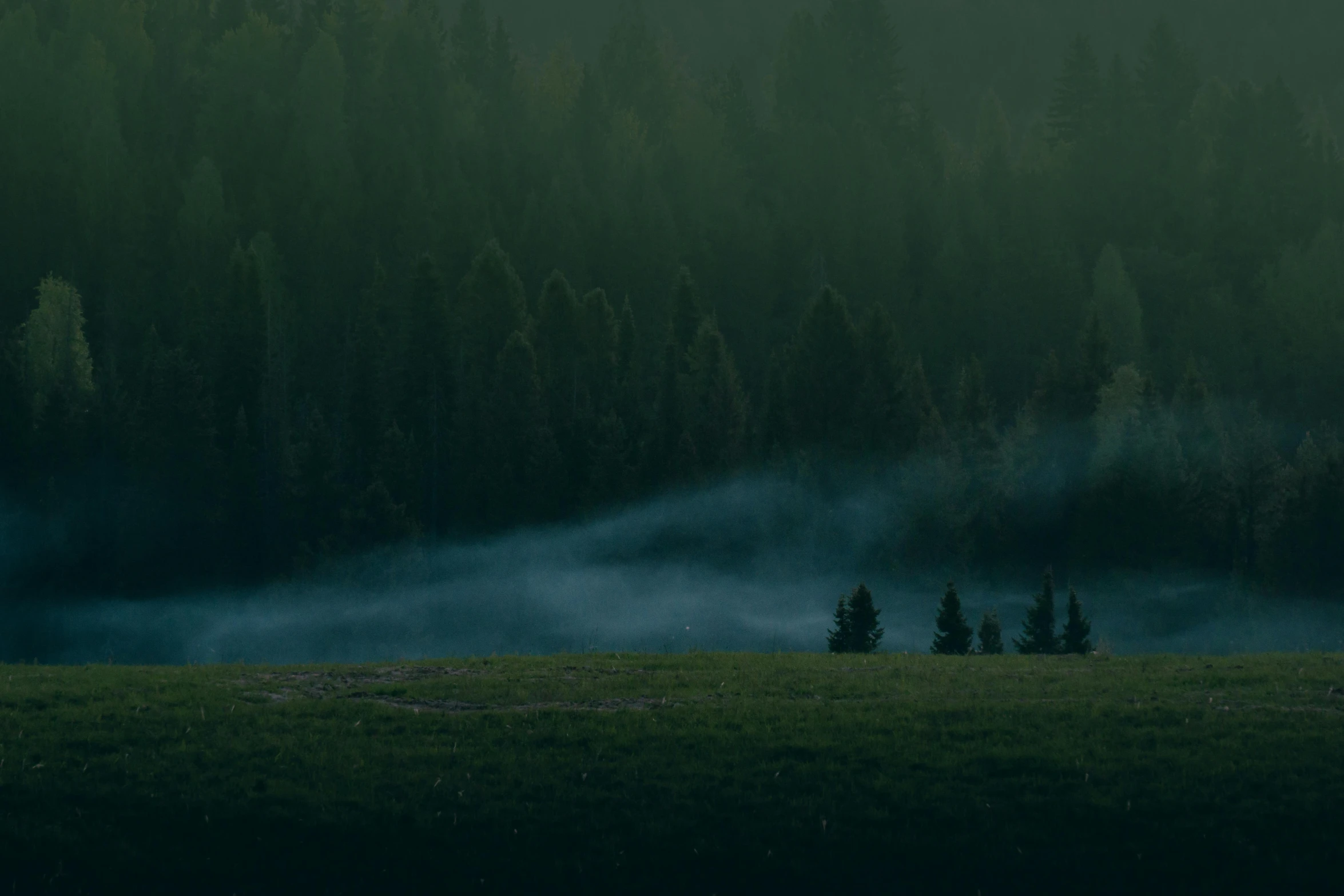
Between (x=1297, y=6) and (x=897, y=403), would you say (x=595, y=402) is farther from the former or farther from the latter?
(x=1297, y=6)

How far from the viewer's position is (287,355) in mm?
85312

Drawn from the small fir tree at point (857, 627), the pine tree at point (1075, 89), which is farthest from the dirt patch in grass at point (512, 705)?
the pine tree at point (1075, 89)

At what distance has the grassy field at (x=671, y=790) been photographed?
1702 centimetres

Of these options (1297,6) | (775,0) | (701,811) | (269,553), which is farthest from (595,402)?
(1297,6)

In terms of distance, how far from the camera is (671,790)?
18.8m

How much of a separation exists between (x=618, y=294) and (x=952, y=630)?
65.7 m

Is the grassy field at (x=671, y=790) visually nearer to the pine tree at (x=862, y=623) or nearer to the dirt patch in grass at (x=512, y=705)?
the dirt patch in grass at (x=512, y=705)

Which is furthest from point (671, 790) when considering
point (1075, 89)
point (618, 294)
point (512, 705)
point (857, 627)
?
point (1075, 89)

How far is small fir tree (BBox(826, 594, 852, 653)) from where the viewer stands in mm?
35281

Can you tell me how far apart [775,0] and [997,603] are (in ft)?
416

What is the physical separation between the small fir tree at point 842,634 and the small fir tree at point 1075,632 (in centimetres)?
499

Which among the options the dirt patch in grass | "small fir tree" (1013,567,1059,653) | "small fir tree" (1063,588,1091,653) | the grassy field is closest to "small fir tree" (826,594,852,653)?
"small fir tree" (1013,567,1059,653)

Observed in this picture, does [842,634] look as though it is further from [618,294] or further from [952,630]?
[618,294]

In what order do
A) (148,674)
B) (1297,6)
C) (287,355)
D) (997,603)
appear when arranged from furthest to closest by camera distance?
(1297,6), (287,355), (997,603), (148,674)
